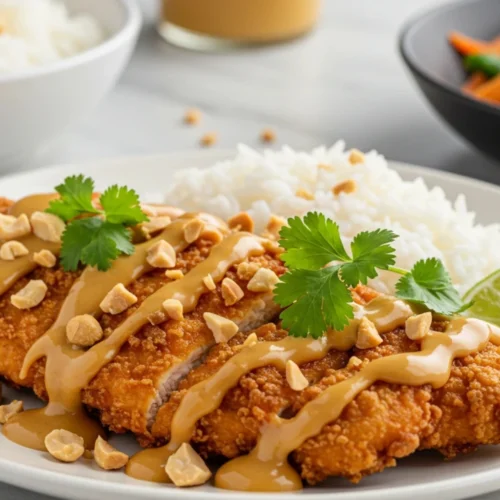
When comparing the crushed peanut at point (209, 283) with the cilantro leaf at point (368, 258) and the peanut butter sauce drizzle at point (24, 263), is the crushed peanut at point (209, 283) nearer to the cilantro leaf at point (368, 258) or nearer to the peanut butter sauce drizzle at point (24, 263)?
the cilantro leaf at point (368, 258)

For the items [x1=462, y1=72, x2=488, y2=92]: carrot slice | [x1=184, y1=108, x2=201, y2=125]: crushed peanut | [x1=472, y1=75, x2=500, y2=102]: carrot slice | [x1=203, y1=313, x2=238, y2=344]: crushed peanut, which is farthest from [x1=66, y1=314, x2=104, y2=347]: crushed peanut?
[x1=462, y1=72, x2=488, y2=92]: carrot slice

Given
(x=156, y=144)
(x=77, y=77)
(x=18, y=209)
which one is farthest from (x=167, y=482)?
(x=156, y=144)

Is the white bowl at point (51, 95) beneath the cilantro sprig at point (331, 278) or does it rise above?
beneath

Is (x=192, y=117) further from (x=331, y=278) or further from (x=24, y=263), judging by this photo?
(x=331, y=278)

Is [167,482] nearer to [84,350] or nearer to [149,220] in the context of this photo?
[84,350]

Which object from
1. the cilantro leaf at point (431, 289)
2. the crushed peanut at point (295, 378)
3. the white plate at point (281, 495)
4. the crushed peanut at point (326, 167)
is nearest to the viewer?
the white plate at point (281, 495)

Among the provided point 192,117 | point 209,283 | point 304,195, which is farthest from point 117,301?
point 192,117

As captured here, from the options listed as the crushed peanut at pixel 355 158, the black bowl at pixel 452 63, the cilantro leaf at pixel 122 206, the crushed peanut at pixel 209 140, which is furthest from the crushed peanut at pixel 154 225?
the crushed peanut at pixel 209 140
